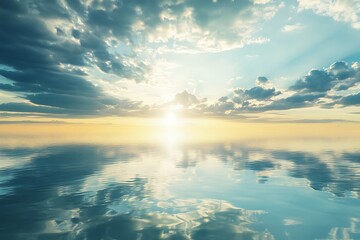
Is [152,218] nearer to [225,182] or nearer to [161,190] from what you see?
[161,190]

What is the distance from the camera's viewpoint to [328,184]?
27.5 m

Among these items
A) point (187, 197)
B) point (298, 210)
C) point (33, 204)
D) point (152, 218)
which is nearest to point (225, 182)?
point (187, 197)

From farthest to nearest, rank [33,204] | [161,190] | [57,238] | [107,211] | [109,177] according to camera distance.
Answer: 1. [109,177]
2. [161,190]
3. [33,204]
4. [107,211]
5. [57,238]

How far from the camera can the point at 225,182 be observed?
29672mm

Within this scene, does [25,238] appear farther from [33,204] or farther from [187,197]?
[187,197]

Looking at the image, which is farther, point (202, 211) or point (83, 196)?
point (83, 196)

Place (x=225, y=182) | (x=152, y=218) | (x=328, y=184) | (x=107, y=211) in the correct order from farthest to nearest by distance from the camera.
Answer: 1. (x=225, y=182)
2. (x=328, y=184)
3. (x=107, y=211)
4. (x=152, y=218)

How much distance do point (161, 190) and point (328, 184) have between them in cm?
1966

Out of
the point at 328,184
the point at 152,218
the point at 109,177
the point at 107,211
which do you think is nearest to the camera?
the point at 152,218

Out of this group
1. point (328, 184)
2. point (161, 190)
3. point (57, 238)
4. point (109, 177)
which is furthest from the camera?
point (109, 177)

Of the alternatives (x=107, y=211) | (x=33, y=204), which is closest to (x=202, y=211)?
(x=107, y=211)

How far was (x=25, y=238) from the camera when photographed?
1336 cm

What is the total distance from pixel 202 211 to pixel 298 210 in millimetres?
7752

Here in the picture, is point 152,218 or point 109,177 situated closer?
point 152,218
